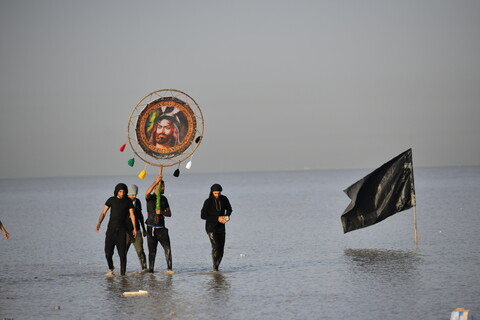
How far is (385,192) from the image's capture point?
59.1 feet

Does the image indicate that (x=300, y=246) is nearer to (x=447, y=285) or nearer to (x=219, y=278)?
(x=219, y=278)

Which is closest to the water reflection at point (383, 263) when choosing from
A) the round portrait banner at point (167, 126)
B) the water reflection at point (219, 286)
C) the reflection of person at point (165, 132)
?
the water reflection at point (219, 286)

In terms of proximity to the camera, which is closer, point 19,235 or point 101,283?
point 101,283

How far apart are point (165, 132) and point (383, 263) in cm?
488

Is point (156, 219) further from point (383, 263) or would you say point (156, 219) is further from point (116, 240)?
point (383, 263)

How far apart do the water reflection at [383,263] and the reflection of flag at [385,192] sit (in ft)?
3.18

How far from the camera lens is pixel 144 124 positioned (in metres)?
13.7

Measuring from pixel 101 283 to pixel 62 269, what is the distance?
125 inches

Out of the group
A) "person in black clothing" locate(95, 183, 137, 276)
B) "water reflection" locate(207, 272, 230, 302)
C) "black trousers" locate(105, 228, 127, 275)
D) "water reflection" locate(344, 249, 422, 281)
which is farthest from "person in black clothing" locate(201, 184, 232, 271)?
"water reflection" locate(344, 249, 422, 281)

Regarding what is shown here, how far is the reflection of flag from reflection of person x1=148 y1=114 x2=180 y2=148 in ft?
18.7

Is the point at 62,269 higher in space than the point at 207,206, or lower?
lower

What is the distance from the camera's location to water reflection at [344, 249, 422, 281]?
13242mm

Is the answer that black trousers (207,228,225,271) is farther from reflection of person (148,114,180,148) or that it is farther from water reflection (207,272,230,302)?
reflection of person (148,114,180,148)

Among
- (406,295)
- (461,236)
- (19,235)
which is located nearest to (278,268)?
(406,295)
